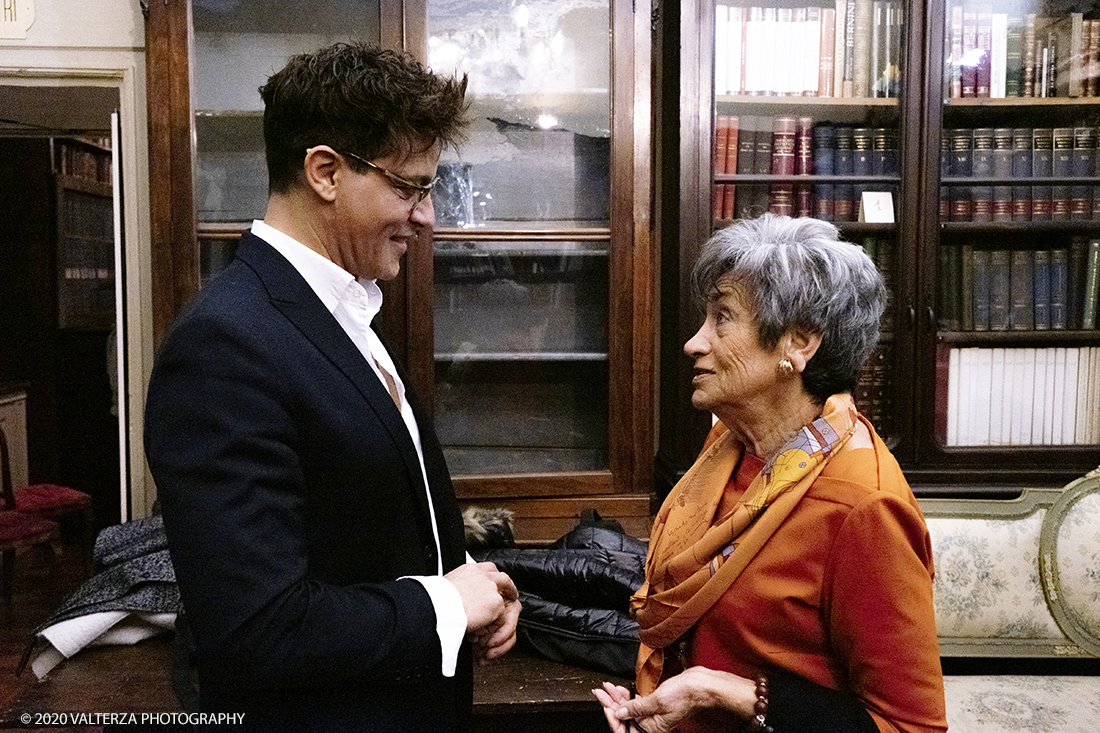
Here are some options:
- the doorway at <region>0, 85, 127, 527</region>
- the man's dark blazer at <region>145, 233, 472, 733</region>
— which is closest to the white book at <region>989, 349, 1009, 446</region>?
the man's dark blazer at <region>145, 233, 472, 733</region>

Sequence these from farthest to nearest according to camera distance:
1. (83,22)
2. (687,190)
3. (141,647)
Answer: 1. (83,22)
2. (687,190)
3. (141,647)

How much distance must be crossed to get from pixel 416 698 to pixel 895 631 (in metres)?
0.62

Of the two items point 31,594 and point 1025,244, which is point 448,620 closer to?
point 1025,244

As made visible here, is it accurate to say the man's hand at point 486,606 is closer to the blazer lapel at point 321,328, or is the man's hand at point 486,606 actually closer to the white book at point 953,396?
the blazer lapel at point 321,328

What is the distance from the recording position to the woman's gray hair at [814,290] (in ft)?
4.10

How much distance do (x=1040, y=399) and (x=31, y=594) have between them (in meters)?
4.43

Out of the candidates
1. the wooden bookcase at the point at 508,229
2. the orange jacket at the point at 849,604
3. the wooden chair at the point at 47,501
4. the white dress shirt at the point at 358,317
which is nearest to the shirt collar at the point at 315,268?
the white dress shirt at the point at 358,317

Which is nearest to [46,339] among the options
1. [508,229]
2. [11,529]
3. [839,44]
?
[11,529]

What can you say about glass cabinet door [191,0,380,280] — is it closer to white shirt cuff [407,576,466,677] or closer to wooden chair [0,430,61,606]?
white shirt cuff [407,576,466,677]

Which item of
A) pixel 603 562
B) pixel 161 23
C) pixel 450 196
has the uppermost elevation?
pixel 161 23

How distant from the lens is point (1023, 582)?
85.0 inches

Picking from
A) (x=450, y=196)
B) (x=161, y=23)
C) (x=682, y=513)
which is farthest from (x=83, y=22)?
(x=682, y=513)

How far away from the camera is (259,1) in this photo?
94.8 inches

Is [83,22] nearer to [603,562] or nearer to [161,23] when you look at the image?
[161,23]
